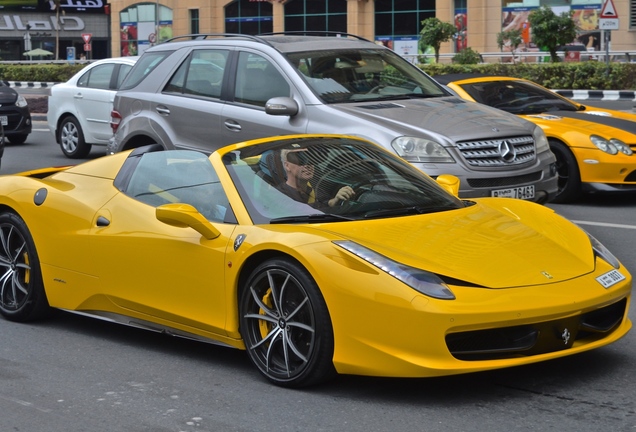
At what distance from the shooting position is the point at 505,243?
5.46 m

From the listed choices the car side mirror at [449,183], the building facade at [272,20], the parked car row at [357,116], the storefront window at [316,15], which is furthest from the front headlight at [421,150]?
the storefront window at [316,15]

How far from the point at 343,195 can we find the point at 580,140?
6244mm

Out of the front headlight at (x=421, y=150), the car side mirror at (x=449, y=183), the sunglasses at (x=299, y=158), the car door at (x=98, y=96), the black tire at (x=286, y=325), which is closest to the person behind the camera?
the black tire at (x=286, y=325)

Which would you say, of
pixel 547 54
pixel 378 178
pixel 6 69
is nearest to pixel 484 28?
pixel 547 54

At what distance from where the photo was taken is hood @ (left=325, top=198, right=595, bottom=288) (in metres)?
5.06

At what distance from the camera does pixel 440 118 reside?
30.7 feet

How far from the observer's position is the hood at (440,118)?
9109mm

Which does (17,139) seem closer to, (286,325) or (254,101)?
(254,101)

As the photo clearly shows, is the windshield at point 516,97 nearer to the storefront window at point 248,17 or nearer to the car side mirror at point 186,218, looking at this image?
the car side mirror at point 186,218

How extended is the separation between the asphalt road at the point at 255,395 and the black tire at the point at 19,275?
45 centimetres

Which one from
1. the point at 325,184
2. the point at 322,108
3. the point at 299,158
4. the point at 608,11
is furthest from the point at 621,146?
the point at 608,11

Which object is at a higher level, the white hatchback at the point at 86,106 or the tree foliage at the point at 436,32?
the tree foliage at the point at 436,32

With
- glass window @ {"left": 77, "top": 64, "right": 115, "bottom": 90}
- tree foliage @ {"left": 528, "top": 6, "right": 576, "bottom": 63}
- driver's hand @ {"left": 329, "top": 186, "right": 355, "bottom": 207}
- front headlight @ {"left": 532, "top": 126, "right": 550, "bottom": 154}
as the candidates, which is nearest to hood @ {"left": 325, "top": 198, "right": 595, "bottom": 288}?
driver's hand @ {"left": 329, "top": 186, "right": 355, "bottom": 207}

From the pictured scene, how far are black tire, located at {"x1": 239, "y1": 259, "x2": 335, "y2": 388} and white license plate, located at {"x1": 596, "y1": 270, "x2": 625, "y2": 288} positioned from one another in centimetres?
133
